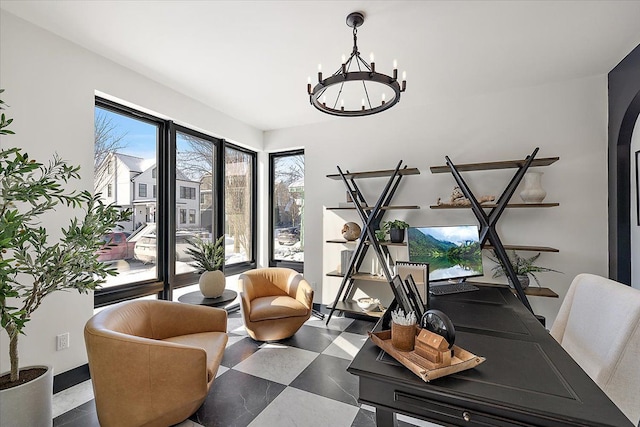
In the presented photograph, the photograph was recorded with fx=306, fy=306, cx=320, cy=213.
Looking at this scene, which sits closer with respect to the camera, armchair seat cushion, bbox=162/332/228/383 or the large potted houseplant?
the large potted houseplant

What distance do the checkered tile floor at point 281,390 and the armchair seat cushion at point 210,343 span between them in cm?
34

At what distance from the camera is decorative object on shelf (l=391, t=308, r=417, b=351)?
45.1 inches

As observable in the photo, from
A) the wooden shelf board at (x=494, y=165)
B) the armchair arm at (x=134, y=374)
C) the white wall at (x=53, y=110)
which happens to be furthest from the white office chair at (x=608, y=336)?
the white wall at (x=53, y=110)

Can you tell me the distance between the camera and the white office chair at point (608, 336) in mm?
1151

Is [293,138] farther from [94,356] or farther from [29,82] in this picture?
[94,356]

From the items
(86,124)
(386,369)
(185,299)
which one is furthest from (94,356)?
(86,124)

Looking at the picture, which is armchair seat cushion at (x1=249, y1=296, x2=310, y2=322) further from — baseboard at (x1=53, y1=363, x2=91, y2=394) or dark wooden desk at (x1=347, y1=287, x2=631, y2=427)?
dark wooden desk at (x1=347, y1=287, x2=631, y2=427)

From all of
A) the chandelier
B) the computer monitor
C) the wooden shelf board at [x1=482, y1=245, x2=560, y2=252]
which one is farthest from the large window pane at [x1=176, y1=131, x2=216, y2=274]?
the wooden shelf board at [x1=482, y1=245, x2=560, y2=252]

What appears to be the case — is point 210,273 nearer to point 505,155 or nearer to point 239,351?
point 239,351

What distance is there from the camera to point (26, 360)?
204 centimetres

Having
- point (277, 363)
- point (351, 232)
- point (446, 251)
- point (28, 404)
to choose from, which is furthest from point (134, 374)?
point (351, 232)

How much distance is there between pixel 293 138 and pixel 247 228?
4.79 ft

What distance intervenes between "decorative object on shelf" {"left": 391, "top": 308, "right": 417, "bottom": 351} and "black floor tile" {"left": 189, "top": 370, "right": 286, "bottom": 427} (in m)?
1.33

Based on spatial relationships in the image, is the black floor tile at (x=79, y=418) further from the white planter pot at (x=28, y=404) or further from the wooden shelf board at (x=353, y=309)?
the wooden shelf board at (x=353, y=309)
